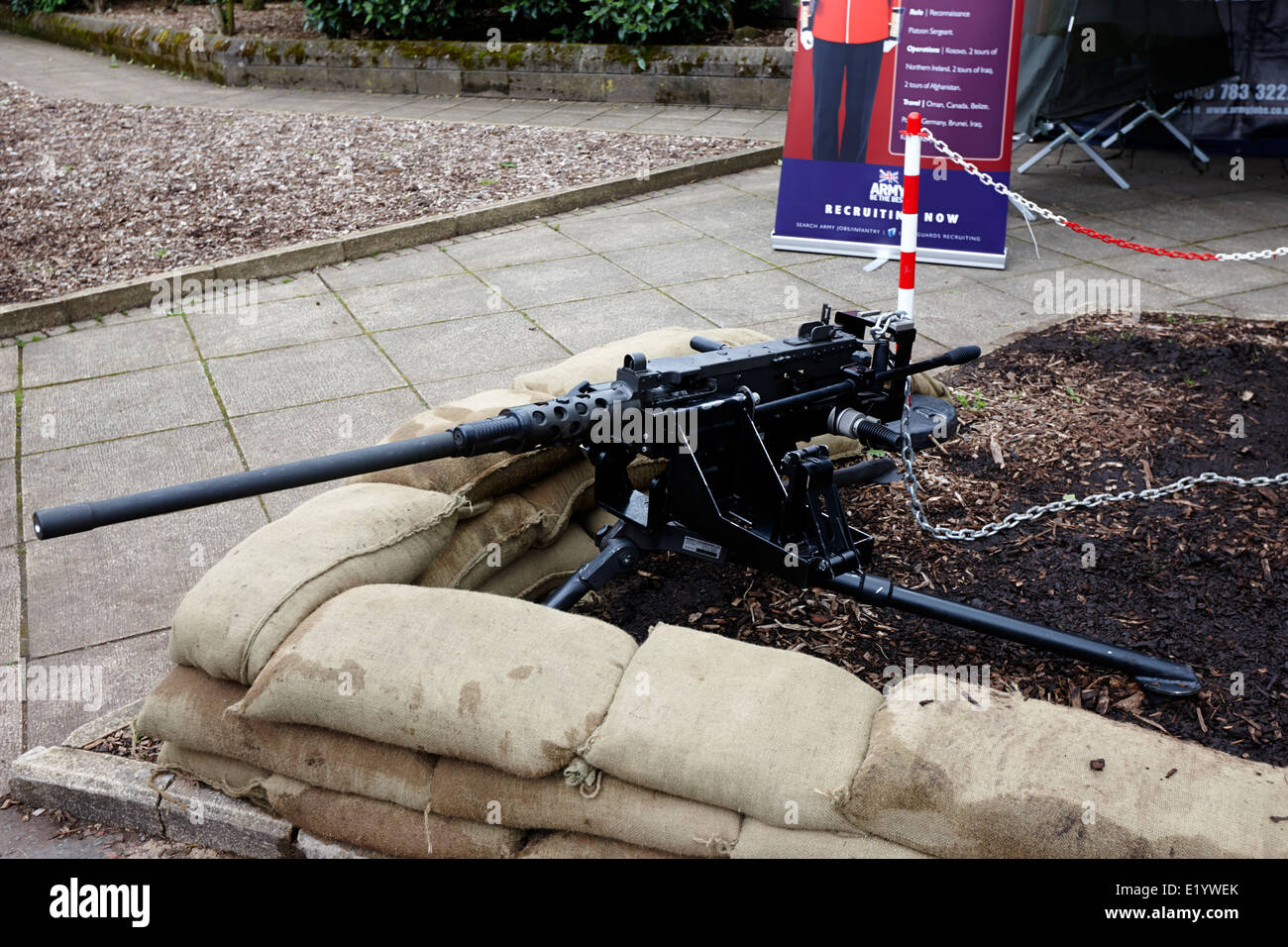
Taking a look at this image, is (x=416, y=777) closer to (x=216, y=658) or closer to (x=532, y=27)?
(x=216, y=658)

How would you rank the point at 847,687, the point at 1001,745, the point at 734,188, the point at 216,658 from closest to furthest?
1. the point at 1001,745
2. the point at 847,687
3. the point at 216,658
4. the point at 734,188

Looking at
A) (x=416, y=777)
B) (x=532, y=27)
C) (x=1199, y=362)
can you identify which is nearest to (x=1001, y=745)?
(x=416, y=777)

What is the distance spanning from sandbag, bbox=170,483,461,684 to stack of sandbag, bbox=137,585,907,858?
8cm

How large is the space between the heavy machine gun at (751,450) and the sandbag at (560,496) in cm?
23

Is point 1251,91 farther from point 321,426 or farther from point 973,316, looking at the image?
point 321,426

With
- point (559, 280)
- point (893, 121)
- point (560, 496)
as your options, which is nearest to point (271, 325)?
point (559, 280)

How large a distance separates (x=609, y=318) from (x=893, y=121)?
2349 mm

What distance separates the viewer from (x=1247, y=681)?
3.12m

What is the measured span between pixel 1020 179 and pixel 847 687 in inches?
296

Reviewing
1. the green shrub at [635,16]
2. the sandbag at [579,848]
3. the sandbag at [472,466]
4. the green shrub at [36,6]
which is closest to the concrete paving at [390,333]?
the sandbag at [472,466]

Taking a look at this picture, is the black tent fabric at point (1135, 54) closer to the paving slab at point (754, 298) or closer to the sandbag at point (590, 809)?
the paving slab at point (754, 298)

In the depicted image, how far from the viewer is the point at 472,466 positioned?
356 cm

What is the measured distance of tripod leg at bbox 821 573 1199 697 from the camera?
302 cm

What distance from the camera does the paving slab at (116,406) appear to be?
17.2 feet
